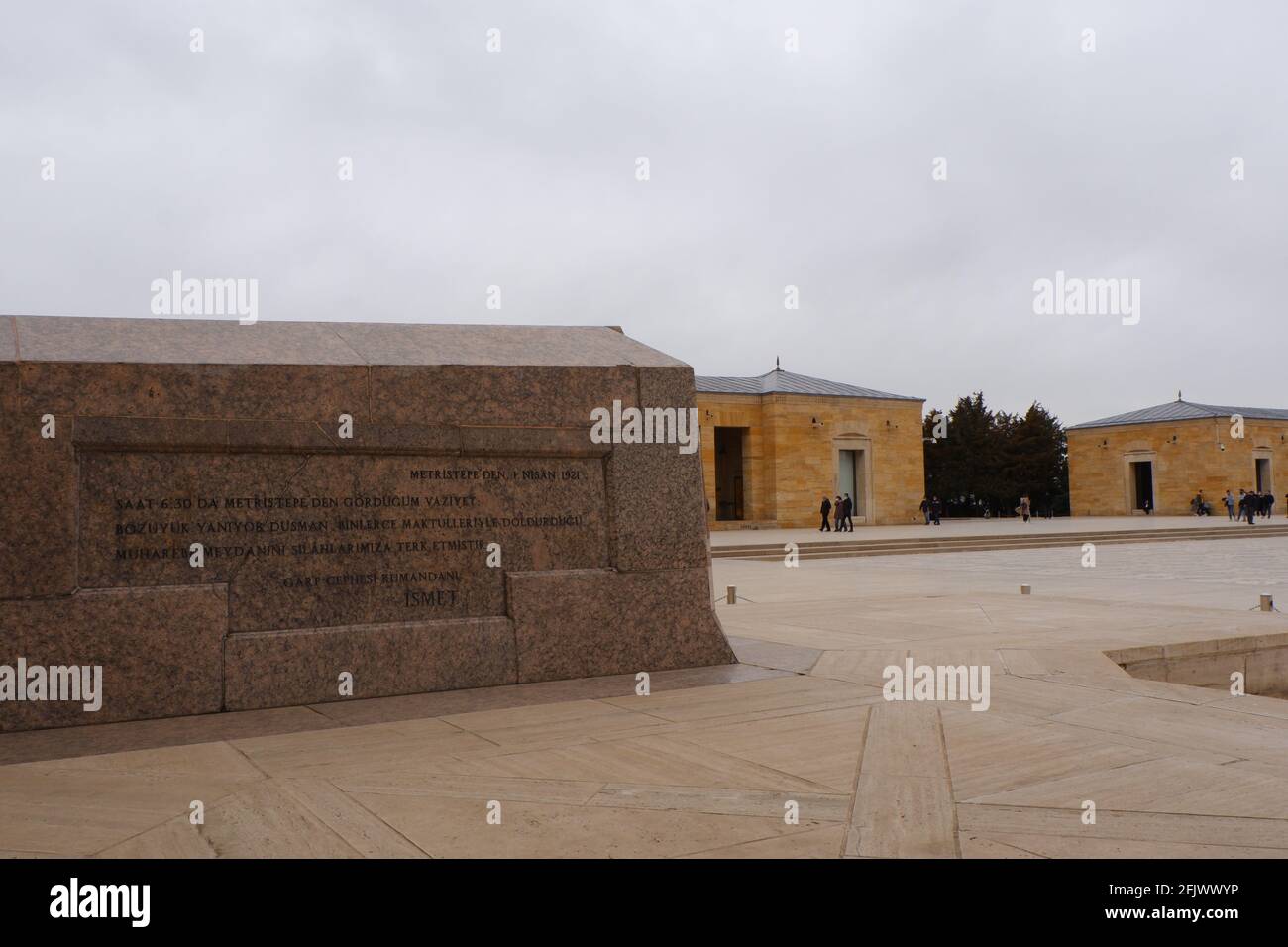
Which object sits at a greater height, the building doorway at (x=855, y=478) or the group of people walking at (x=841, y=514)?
the building doorway at (x=855, y=478)

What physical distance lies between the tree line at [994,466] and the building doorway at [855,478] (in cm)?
2312

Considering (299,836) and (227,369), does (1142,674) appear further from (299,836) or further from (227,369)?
(227,369)

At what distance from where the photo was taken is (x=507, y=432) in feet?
20.5

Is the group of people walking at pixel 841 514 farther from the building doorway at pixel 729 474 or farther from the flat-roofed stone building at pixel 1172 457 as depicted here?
the flat-roofed stone building at pixel 1172 457

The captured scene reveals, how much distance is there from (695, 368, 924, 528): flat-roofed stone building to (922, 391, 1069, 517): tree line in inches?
863

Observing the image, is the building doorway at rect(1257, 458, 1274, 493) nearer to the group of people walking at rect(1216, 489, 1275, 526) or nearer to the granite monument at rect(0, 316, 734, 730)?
the group of people walking at rect(1216, 489, 1275, 526)

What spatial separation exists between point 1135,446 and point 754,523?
25.6 m

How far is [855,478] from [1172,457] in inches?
783

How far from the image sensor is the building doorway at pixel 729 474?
1757 inches

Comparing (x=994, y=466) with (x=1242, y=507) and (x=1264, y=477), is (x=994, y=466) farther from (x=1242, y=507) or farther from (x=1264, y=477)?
(x=1242, y=507)

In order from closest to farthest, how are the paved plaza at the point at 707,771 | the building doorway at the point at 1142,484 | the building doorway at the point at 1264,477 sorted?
the paved plaza at the point at 707,771
the building doorway at the point at 1264,477
the building doorway at the point at 1142,484

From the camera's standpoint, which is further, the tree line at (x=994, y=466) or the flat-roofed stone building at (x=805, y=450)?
the tree line at (x=994, y=466)

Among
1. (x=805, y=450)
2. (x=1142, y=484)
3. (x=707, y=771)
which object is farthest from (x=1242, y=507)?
(x=707, y=771)

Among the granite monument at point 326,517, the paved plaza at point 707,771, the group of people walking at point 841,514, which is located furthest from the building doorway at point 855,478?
the granite monument at point 326,517
